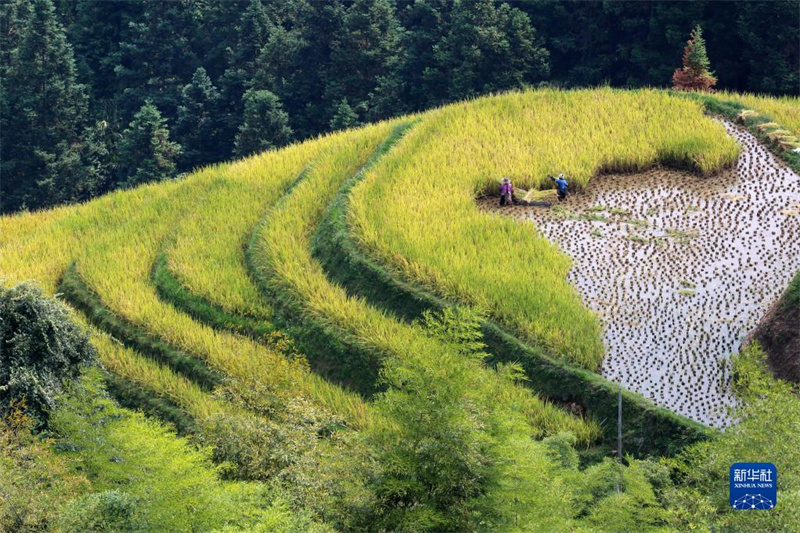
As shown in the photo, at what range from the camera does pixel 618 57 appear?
43062mm

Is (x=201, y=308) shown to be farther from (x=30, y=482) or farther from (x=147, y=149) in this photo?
(x=147, y=149)

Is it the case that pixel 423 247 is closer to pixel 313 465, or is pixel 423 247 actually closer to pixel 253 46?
pixel 313 465

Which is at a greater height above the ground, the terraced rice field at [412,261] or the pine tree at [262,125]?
the terraced rice field at [412,261]

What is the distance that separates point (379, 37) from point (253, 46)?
6.59 meters

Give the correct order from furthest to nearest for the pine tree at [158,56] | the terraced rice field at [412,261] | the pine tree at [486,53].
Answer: the pine tree at [158,56] < the pine tree at [486,53] < the terraced rice field at [412,261]

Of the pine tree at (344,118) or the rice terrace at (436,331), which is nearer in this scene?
the rice terrace at (436,331)

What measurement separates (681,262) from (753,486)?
9.42 m

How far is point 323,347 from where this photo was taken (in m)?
21.3

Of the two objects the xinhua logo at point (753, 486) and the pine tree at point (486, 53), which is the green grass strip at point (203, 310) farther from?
the pine tree at point (486, 53)

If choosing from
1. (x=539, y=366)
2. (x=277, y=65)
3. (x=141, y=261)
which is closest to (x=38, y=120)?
(x=277, y=65)

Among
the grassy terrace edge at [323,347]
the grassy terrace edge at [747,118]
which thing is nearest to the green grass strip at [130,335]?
the grassy terrace edge at [323,347]

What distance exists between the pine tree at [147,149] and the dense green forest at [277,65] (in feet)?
0.17

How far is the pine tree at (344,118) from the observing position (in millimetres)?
43844

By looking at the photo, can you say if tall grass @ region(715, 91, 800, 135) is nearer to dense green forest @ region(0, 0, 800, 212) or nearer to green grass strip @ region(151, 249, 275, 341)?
dense green forest @ region(0, 0, 800, 212)
